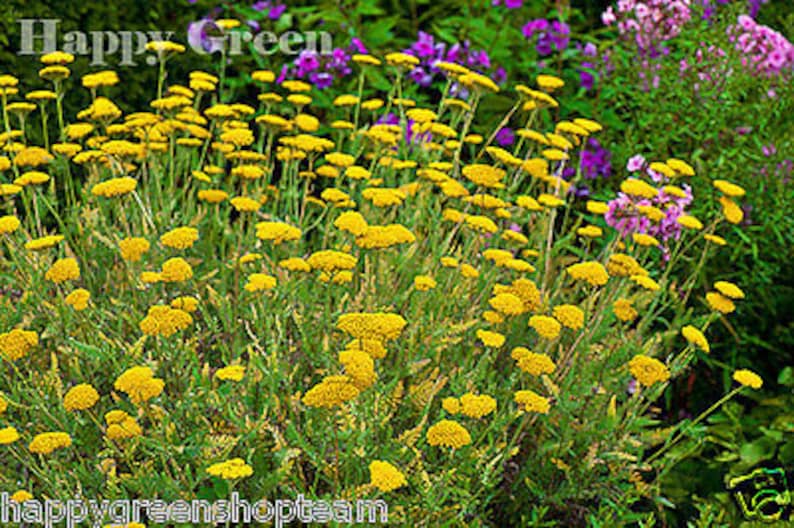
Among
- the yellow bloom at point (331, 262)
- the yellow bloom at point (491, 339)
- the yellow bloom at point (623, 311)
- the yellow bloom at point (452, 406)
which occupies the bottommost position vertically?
the yellow bloom at point (623, 311)

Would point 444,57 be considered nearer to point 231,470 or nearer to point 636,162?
point 636,162

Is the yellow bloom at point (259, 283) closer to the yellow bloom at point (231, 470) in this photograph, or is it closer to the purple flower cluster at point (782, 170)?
the yellow bloom at point (231, 470)

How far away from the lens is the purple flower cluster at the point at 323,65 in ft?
12.6

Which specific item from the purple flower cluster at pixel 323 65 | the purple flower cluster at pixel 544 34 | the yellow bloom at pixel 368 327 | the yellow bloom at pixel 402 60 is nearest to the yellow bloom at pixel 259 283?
the yellow bloom at pixel 368 327

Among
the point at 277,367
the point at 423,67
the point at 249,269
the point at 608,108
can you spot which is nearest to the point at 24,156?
the point at 249,269

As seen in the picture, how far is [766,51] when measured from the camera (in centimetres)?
348

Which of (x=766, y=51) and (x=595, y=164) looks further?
(x=595, y=164)

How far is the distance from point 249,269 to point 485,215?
720 mm

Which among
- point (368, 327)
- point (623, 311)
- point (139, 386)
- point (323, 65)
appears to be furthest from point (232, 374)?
point (323, 65)

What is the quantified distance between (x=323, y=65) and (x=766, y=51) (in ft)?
5.74

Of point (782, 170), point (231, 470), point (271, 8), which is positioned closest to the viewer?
point (231, 470)

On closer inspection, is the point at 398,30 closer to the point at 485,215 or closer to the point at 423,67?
the point at 423,67

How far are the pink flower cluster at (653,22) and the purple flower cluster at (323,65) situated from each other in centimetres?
111

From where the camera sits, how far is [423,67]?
13.9 feet
